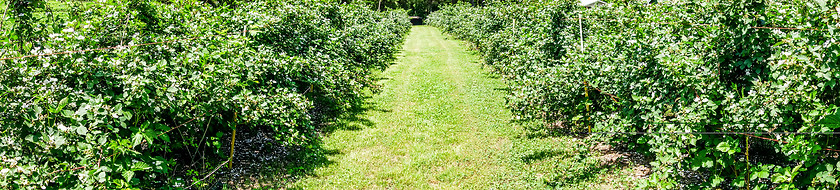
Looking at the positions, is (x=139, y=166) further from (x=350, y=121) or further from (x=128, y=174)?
(x=350, y=121)

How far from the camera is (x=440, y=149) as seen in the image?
22.6 feet

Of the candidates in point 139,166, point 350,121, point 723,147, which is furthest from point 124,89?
point 350,121

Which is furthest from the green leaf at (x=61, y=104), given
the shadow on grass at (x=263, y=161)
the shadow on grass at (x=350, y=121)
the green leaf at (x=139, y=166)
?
the shadow on grass at (x=350, y=121)

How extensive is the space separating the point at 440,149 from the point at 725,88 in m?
3.64

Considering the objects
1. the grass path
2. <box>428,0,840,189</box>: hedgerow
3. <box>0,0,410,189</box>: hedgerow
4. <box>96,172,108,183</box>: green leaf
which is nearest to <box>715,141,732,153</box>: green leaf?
<box>428,0,840,189</box>: hedgerow

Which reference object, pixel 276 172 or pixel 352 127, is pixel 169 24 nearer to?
pixel 276 172

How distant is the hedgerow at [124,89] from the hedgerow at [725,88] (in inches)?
132

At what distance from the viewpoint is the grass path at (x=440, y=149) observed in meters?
5.55

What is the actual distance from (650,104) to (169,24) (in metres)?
4.36

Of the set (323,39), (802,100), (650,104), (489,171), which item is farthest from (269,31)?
(802,100)

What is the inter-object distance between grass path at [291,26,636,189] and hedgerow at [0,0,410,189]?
0.95 m

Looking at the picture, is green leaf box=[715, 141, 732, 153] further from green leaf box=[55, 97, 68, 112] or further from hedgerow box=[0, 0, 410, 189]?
green leaf box=[55, 97, 68, 112]

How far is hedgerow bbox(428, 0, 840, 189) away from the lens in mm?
3258

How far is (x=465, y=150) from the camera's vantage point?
267 inches
